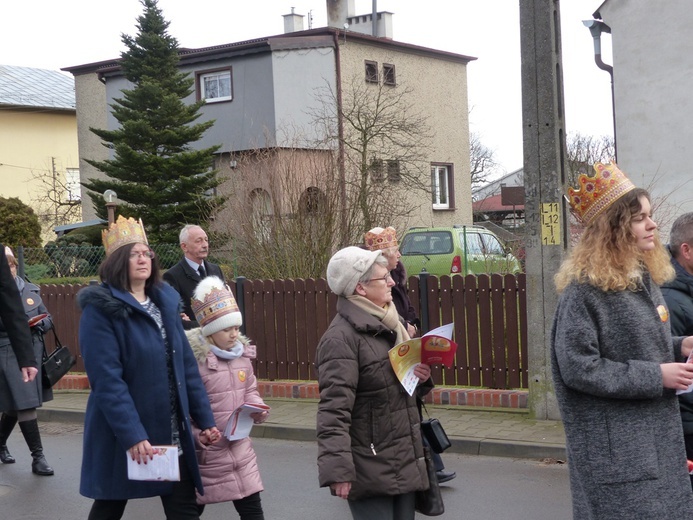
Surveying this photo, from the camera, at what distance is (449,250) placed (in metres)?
20.8

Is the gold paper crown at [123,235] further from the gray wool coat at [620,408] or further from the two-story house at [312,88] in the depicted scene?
the two-story house at [312,88]

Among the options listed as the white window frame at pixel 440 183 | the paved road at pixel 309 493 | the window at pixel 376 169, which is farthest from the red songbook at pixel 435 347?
the white window frame at pixel 440 183

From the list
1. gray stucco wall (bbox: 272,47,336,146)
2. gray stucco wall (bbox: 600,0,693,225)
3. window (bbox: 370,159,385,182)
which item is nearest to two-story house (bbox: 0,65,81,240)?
gray stucco wall (bbox: 272,47,336,146)

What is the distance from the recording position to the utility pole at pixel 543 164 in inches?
349

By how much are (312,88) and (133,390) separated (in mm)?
26982

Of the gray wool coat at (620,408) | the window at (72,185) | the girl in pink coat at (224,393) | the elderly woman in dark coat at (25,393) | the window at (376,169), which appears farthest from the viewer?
the window at (72,185)

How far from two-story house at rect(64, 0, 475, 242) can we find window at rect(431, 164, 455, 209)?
37 mm

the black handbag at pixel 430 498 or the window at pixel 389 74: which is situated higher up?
the window at pixel 389 74

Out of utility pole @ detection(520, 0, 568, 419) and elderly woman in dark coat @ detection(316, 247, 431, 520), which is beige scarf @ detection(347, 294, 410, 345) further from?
utility pole @ detection(520, 0, 568, 419)

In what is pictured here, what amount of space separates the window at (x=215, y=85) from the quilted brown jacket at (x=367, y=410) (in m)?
28.5

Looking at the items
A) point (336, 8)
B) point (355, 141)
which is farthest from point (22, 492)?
point (336, 8)

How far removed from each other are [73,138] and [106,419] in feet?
144

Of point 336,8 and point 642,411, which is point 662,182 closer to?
point 336,8

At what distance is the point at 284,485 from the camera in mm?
7848
